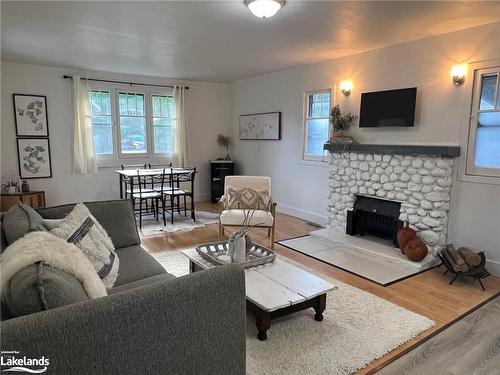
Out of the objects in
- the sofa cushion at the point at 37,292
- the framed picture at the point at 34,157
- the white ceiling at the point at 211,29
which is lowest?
the sofa cushion at the point at 37,292

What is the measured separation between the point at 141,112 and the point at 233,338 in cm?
575

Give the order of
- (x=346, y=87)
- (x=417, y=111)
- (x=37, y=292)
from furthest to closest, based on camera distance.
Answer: (x=346, y=87) → (x=417, y=111) → (x=37, y=292)

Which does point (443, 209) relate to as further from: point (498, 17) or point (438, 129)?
point (498, 17)

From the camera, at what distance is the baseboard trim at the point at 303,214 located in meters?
5.24

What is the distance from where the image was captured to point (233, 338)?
1329mm

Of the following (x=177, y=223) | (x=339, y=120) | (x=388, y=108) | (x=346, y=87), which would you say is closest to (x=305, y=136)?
(x=339, y=120)

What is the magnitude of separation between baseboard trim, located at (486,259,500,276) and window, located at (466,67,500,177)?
35.3 inches

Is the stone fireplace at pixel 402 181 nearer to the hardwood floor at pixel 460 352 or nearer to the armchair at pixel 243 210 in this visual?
the armchair at pixel 243 210

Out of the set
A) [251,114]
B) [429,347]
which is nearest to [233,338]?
[429,347]

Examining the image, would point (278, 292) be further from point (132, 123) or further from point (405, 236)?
point (132, 123)

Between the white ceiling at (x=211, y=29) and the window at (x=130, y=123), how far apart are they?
3.27 ft

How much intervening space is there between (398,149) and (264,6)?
232 centimetres

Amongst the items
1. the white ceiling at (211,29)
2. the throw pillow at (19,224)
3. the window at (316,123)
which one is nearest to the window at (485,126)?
the white ceiling at (211,29)

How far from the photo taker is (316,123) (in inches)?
207
